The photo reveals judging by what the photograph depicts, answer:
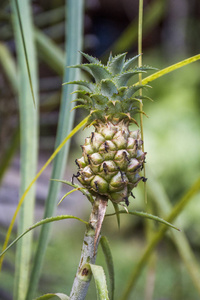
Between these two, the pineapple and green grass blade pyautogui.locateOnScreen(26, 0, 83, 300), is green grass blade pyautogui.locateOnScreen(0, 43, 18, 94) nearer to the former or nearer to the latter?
green grass blade pyautogui.locateOnScreen(26, 0, 83, 300)

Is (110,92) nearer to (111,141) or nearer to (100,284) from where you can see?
(111,141)

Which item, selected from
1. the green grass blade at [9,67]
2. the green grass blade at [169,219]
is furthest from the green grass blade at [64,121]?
the green grass blade at [9,67]

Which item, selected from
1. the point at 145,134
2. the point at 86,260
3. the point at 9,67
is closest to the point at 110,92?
the point at 86,260

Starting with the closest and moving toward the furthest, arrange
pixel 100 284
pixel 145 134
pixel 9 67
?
pixel 100 284, pixel 9 67, pixel 145 134

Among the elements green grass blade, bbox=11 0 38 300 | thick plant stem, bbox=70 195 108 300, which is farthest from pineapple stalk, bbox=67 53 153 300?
green grass blade, bbox=11 0 38 300

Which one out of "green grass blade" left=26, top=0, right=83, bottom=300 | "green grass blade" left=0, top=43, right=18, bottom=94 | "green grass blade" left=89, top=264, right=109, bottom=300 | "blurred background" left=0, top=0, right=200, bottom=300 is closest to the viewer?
"green grass blade" left=89, top=264, right=109, bottom=300
